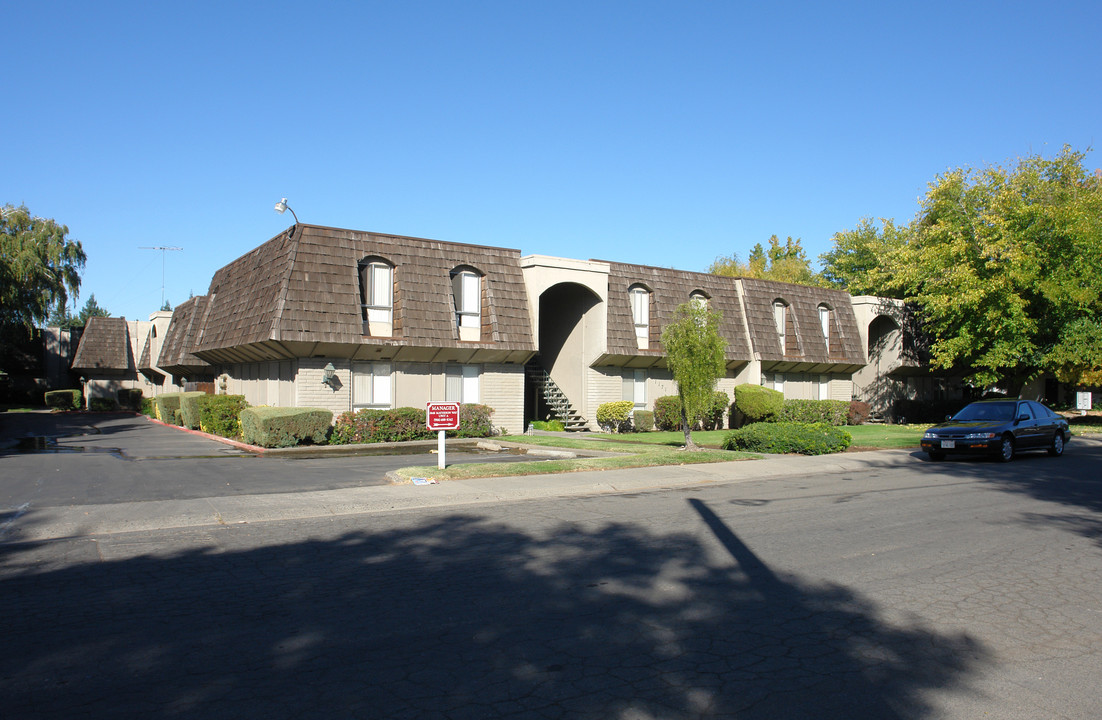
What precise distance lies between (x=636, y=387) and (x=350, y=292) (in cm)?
1234

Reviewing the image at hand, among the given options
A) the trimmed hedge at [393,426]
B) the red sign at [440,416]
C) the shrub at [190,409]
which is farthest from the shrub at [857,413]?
the shrub at [190,409]

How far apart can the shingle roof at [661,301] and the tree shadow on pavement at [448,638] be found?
20532mm

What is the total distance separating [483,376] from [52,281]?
3431cm

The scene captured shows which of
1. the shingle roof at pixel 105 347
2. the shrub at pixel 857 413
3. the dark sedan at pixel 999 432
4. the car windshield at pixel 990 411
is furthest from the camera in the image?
the shingle roof at pixel 105 347

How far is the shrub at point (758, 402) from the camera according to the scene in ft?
101

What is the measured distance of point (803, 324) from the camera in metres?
34.7

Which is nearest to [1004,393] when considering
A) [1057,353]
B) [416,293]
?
[1057,353]

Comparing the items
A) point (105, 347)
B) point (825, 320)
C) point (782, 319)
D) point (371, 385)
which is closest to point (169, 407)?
point (371, 385)

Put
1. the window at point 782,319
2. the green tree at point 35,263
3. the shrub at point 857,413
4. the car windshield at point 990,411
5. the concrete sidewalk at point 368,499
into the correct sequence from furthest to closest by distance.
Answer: the green tree at point 35,263
the shrub at point 857,413
the window at point 782,319
the car windshield at point 990,411
the concrete sidewalk at point 368,499

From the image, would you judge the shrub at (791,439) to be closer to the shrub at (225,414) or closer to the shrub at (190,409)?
the shrub at (225,414)

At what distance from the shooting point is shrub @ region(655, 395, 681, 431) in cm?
2958

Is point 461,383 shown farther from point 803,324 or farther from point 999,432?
point 803,324

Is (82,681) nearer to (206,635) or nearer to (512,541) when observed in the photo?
(206,635)

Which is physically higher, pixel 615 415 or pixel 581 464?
pixel 615 415
